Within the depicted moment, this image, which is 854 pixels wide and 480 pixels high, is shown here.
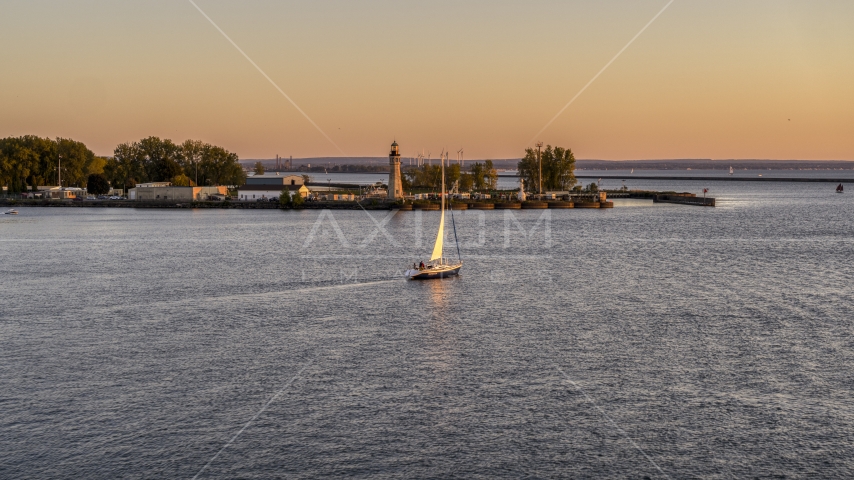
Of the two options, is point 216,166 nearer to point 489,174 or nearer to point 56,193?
point 56,193

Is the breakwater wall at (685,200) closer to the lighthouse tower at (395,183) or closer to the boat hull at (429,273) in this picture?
the lighthouse tower at (395,183)

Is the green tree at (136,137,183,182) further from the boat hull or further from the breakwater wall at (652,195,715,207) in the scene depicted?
the boat hull

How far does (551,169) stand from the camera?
160 metres

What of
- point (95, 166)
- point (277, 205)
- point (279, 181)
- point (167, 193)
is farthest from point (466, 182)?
point (95, 166)

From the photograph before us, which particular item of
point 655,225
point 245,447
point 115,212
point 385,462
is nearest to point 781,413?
point 385,462

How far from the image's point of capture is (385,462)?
20000mm

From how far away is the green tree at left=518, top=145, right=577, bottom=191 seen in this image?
159 metres

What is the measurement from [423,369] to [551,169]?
136 meters

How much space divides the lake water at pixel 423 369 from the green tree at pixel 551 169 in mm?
102780

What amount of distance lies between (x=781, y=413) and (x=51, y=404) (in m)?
21.0

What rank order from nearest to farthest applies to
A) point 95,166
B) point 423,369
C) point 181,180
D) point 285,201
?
point 423,369 < point 285,201 < point 181,180 < point 95,166

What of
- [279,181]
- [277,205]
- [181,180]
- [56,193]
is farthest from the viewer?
[279,181]

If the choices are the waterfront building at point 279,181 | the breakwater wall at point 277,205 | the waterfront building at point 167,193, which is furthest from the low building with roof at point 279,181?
the breakwater wall at point 277,205

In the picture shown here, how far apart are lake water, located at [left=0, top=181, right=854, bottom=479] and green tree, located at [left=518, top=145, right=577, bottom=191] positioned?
10278cm
